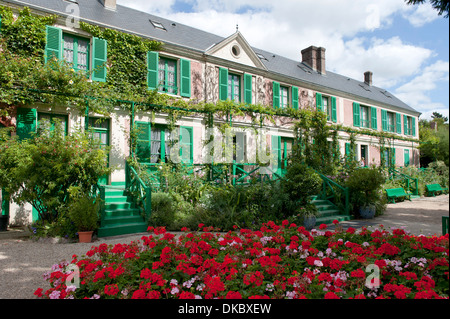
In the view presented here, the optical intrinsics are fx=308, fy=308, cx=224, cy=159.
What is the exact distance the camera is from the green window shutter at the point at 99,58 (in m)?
8.98

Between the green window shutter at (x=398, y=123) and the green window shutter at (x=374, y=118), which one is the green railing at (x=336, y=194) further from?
the green window shutter at (x=398, y=123)

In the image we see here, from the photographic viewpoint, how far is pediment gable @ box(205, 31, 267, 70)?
469 inches

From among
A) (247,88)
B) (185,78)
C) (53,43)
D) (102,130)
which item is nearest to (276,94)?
(247,88)

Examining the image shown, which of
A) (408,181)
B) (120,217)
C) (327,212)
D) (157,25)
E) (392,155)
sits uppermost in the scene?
(157,25)

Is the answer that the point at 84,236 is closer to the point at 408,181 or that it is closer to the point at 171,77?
the point at 171,77

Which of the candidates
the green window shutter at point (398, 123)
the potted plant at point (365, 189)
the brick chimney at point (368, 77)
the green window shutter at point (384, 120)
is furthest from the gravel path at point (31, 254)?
the brick chimney at point (368, 77)

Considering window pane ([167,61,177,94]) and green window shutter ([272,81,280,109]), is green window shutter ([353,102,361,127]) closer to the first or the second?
green window shutter ([272,81,280,109])

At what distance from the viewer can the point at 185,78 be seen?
1084 cm

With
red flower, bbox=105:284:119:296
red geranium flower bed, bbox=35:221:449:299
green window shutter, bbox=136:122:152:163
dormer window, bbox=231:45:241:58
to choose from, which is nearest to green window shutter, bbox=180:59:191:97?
green window shutter, bbox=136:122:152:163

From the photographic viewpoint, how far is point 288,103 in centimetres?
1419

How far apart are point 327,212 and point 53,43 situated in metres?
8.70

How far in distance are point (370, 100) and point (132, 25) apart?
46.2ft

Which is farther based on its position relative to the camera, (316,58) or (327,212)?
(316,58)
